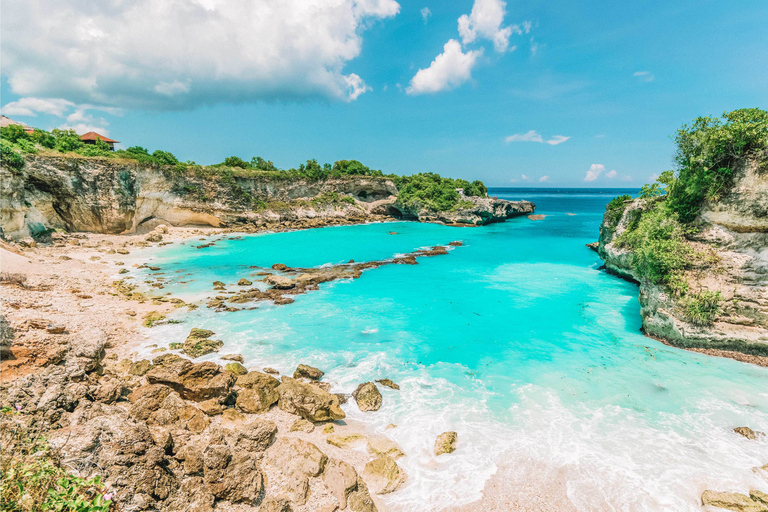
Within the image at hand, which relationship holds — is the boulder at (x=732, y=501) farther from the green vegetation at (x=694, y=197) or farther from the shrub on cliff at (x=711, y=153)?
the shrub on cliff at (x=711, y=153)

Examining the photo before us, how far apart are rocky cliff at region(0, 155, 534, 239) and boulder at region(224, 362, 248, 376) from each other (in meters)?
31.6

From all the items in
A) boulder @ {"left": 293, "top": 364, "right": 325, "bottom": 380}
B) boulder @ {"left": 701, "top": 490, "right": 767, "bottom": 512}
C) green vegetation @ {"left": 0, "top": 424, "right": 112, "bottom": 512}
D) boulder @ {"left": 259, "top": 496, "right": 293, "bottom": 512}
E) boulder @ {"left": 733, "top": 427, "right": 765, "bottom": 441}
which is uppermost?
green vegetation @ {"left": 0, "top": 424, "right": 112, "bottom": 512}

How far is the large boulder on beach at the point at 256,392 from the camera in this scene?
10180mm

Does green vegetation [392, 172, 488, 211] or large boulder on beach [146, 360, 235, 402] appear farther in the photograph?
green vegetation [392, 172, 488, 211]

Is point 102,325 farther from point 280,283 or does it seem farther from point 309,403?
point 309,403

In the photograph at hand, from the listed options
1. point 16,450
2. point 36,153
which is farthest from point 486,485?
point 36,153

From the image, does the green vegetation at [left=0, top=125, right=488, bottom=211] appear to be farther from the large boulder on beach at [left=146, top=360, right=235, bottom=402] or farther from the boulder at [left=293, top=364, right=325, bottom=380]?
the boulder at [left=293, top=364, right=325, bottom=380]

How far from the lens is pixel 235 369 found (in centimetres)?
1223

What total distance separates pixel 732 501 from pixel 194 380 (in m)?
14.7

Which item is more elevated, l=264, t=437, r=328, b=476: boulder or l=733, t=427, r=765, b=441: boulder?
l=264, t=437, r=328, b=476: boulder

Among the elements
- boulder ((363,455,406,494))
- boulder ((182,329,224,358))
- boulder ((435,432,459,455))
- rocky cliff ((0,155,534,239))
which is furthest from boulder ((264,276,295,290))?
rocky cliff ((0,155,534,239))

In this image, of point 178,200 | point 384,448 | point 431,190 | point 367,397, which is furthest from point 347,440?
point 431,190

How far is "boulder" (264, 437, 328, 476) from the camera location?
778 cm

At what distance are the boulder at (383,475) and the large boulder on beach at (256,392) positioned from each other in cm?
402
